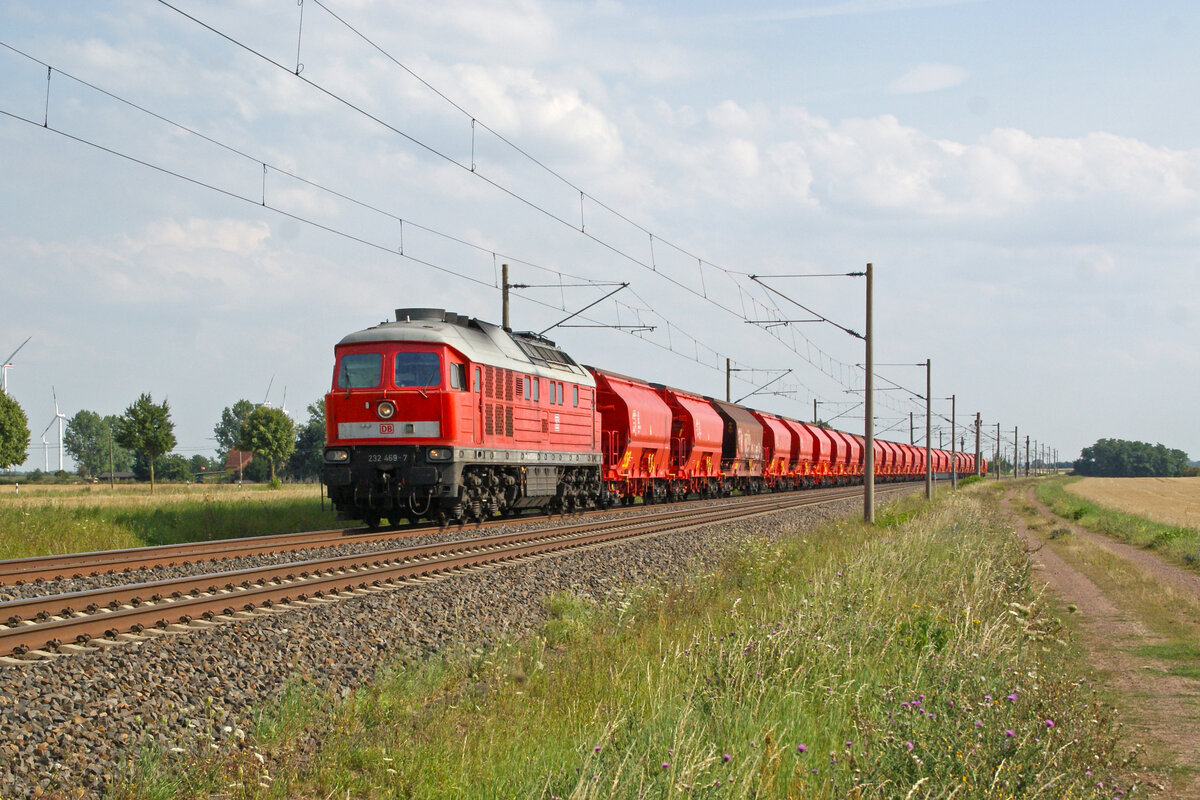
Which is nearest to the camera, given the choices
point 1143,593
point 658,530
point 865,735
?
point 865,735

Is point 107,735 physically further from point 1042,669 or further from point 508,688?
point 1042,669

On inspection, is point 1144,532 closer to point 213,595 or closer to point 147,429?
point 213,595

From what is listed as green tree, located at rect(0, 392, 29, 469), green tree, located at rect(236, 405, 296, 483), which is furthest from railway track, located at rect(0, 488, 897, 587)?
green tree, located at rect(236, 405, 296, 483)

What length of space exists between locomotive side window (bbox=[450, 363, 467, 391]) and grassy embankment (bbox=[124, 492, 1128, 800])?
35.6 ft

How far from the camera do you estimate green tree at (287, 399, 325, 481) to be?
129 meters

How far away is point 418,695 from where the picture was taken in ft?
25.2

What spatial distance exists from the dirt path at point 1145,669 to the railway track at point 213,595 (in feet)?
26.6

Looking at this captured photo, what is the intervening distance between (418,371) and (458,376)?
0.86 m

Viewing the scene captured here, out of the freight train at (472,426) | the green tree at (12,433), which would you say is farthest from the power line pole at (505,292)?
the green tree at (12,433)

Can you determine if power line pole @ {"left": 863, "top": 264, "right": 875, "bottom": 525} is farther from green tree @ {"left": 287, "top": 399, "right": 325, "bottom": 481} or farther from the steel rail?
green tree @ {"left": 287, "top": 399, "right": 325, "bottom": 481}

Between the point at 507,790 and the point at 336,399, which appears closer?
the point at 507,790

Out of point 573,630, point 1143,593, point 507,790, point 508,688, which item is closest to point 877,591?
point 573,630

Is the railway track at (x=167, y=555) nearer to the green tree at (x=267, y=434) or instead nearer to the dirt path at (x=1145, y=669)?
the dirt path at (x=1145, y=669)

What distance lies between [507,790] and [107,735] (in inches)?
110
